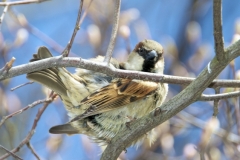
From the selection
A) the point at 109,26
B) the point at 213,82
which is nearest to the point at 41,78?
the point at 213,82

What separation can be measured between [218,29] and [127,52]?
1841 mm

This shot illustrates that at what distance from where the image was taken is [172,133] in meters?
4.12

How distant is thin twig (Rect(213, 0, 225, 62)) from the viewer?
1.77m

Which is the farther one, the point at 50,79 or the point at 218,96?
the point at 50,79

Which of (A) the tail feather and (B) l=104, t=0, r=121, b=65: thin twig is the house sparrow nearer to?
(A) the tail feather

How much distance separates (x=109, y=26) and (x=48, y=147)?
1.43 metres

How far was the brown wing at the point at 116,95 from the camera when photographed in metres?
2.76

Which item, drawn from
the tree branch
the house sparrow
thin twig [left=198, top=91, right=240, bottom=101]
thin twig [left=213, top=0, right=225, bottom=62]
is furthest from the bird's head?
thin twig [left=213, top=0, right=225, bottom=62]

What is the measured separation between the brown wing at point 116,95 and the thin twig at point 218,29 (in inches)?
38.9

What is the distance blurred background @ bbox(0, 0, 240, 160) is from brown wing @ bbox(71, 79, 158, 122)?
539 millimetres

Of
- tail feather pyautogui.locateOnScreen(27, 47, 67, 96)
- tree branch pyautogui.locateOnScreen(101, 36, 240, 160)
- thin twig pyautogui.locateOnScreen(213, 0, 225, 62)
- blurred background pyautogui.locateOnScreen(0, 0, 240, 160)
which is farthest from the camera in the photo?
blurred background pyautogui.locateOnScreen(0, 0, 240, 160)

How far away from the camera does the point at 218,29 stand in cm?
183

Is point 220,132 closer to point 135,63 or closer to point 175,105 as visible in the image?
point 135,63

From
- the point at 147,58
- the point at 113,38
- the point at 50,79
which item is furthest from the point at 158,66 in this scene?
the point at 113,38
